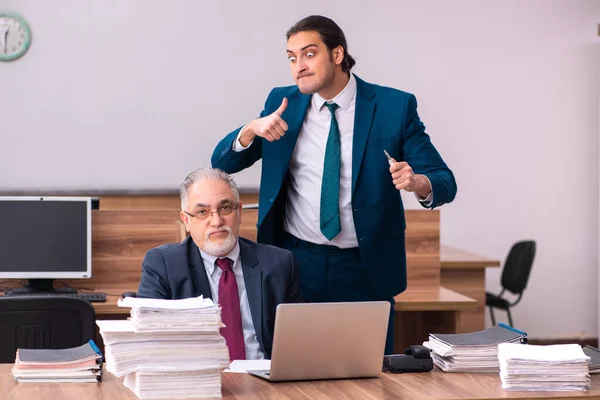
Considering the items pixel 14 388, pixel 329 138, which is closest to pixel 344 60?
pixel 329 138

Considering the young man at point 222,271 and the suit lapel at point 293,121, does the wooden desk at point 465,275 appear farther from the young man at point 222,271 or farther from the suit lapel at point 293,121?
the young man at point 222,271

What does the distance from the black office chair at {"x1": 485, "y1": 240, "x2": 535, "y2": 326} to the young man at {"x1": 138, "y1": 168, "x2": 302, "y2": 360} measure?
3535 millimetres

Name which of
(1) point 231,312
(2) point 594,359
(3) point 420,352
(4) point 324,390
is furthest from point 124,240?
(2) point 594,359

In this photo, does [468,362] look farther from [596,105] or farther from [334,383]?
[596,105]

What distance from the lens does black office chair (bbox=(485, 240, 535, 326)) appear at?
595 centimetres

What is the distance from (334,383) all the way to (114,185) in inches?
171

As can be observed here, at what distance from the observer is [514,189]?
6.82m

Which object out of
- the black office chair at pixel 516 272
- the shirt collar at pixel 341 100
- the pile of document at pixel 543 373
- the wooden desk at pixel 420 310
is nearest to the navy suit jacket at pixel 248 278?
the shirt collar at pixel 341 100

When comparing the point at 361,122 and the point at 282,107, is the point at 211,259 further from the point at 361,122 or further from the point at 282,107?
the point at 361,122

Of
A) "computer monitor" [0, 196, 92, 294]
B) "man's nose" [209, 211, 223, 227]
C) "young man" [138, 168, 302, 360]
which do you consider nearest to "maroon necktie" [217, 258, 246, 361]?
"young man" [138, 168, 302, 360]

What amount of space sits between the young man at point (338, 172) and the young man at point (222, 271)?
29cm

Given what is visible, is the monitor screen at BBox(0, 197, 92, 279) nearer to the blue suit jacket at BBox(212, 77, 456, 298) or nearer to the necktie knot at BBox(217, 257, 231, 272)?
the blue suit jacket at BBox(212, 77, 456, 298)

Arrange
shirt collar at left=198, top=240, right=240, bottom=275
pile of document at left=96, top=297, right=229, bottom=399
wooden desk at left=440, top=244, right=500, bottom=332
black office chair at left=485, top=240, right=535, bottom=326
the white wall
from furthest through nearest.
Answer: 1. the white wall
2. black office chair at left=485, top=240, right=535, bottom=326
3. wooden desk at left=440, top=244, right=500, bottom=332
4. shirt collar at left=198, top=240, right=240, bottom=275
5. pile of document at left=96, top=297, right=229, bottom=399

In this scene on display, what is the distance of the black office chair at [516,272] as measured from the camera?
595cm
